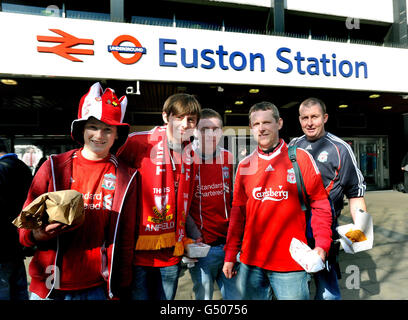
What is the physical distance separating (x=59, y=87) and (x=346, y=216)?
955 cm

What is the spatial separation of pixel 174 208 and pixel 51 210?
82cm

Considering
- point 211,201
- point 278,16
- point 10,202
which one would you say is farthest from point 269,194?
point 278,16

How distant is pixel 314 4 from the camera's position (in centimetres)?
922

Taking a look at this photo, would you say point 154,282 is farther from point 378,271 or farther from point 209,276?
point 378,271

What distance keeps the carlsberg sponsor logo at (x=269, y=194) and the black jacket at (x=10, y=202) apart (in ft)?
7.58

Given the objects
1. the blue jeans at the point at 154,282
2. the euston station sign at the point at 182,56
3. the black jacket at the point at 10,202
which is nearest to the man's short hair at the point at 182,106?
the blue jeans at the point at 154,282

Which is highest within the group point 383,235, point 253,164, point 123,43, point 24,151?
point 123,43

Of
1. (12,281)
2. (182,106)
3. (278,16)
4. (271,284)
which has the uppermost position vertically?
(278,16)

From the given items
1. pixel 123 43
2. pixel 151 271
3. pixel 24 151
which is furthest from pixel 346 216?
pixel 24 151

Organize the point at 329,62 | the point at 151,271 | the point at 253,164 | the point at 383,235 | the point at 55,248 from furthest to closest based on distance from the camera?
the point at 329,62 → the point at 383,235 → the point at 253,164 → the point at 151,271 → the point at 55,248

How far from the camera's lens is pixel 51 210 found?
1.21 metres

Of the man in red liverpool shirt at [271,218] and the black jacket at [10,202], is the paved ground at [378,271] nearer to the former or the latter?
the man in red liverpool shirt at [271,218]

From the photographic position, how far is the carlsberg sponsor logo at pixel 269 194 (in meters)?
1.78

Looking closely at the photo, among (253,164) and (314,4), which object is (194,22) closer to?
(314,4)
